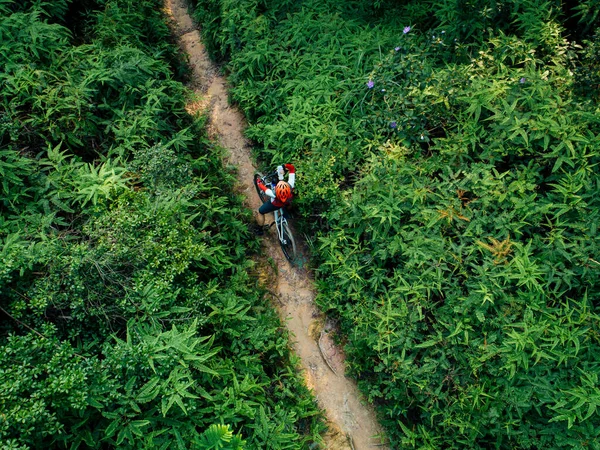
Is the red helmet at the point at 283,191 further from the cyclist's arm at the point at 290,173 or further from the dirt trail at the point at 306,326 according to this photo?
the dirt trail at the point at 306,326

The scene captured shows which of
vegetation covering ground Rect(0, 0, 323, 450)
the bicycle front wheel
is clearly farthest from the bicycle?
vegetation covering ground Rect(0, 0, 323, 450)

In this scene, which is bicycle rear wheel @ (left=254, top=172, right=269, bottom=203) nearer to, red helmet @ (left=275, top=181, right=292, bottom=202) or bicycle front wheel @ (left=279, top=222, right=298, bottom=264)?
red helmet @ (left=275, top=181, right=292, bottom=202)

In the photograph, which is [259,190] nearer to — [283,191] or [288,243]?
[283,191]

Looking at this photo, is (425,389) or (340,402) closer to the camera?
(425,389)

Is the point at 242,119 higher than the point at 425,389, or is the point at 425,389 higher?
the point at 242,119

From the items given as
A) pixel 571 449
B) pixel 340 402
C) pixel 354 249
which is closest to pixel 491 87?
pixel 354 249

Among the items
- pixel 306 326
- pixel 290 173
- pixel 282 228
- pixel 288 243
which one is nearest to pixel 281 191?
pixel 290 173

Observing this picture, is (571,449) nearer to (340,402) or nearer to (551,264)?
(551,264)

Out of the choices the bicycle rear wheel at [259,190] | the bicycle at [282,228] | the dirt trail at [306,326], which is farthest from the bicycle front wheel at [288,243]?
the bicycle rear wheel at [259,190]
